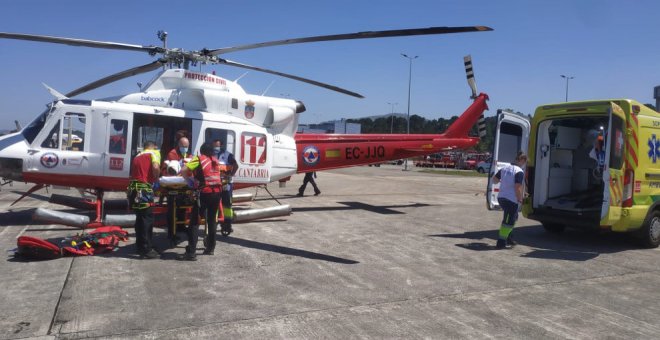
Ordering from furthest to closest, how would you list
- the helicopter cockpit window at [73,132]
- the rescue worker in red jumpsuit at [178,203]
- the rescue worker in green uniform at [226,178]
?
1. the helicopter cockpit window at [73,132]
2. the rescue worker in green uniform at [226,178]
3. the rescue worker in red jumpsuit at [178,203]

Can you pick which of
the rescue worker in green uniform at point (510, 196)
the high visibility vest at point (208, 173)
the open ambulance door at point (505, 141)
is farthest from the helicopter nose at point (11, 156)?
the open ambulance door at point (505, 141)

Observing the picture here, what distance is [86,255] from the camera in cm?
670

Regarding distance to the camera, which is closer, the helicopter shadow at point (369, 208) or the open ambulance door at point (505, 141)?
the open ambulance door at point (505, 141)

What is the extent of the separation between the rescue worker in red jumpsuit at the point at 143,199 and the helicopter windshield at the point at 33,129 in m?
3.39

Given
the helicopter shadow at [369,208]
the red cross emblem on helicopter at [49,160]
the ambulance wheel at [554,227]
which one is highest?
the red cross emblem on helicopter at [49,160]

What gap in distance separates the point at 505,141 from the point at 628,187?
269cm

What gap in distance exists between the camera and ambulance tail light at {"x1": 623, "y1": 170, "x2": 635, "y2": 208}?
7.94 meters

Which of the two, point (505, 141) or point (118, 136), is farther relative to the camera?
point (505, 141)

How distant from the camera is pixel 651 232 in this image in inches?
334

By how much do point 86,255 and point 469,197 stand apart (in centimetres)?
1360

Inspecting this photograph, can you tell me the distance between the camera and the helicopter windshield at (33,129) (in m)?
8.82

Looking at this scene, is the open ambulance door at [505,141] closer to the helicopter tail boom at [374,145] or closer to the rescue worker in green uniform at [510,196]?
the rescue worker in green uniform at [510,196]

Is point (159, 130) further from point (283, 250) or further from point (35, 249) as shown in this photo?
point (283, 250)

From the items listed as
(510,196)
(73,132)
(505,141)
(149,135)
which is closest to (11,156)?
(73,132)
